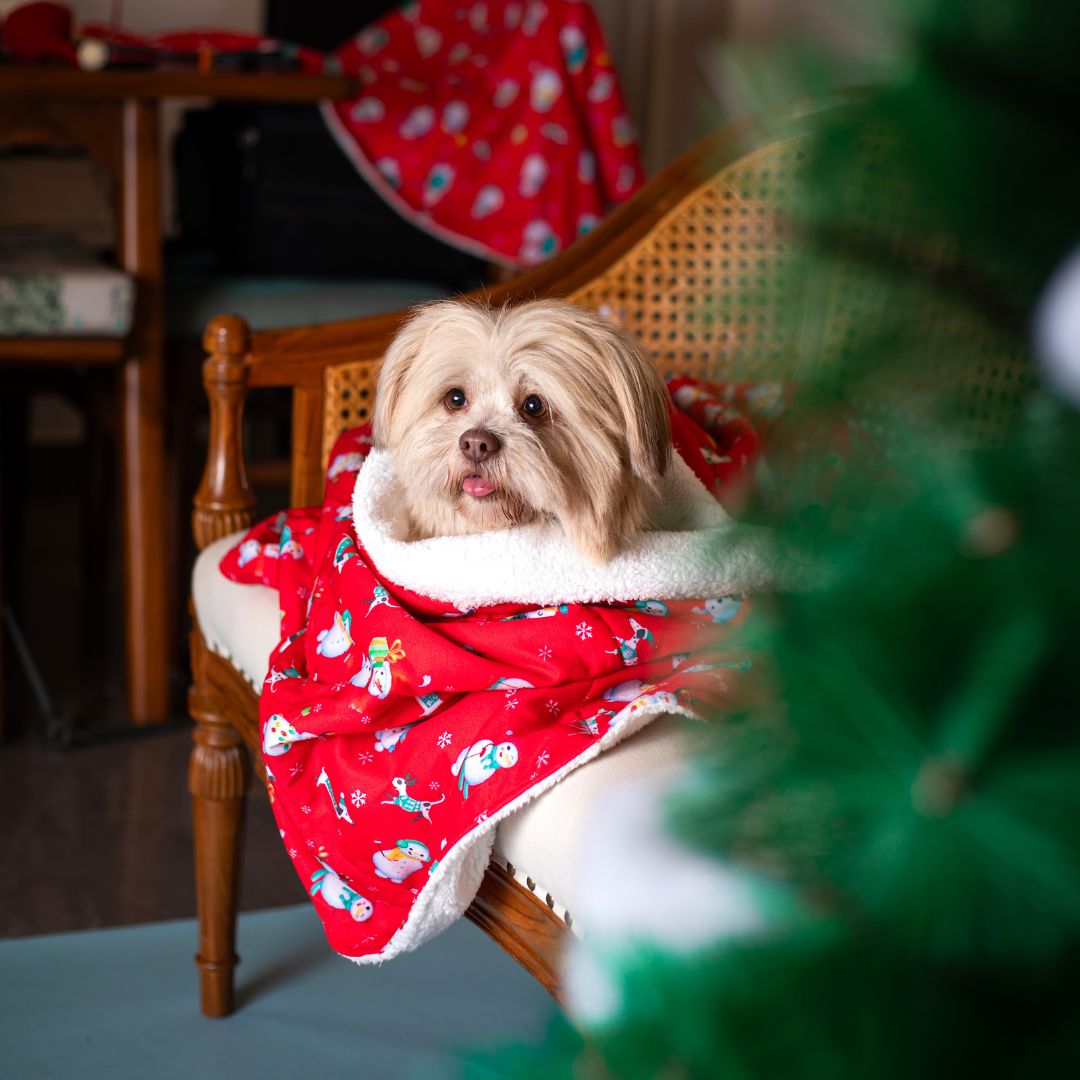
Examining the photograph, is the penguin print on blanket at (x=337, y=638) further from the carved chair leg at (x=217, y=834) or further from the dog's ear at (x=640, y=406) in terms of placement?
the carved chair leg at (x=217, y=834)

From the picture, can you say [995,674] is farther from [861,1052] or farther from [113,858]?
[113,858]

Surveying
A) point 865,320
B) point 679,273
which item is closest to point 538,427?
point 679,273

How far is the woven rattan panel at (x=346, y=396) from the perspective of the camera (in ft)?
5.09

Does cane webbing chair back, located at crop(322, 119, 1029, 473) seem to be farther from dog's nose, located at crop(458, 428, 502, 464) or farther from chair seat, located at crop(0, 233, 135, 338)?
chair seat, located at crop(0, 233, 135, 338)

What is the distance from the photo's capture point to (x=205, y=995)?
1.60 meters

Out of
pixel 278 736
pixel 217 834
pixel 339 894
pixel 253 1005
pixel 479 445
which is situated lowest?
pixel 253 1005

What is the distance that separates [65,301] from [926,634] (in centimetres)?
207

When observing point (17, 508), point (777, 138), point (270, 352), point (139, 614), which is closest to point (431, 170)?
point (139, 614)

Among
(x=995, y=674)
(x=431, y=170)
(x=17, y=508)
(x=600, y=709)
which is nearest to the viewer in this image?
(x=995, y=674)

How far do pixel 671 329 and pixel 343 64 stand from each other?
134 cm

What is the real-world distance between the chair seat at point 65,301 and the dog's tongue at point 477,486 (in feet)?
4.12

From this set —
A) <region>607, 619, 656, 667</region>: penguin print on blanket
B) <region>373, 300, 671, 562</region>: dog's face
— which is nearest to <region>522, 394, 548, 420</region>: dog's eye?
<region>373, 300, 671, 562</region>: dog's face

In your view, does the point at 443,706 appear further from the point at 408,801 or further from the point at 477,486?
the point at 477,486

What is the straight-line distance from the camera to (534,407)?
45.7 inches
